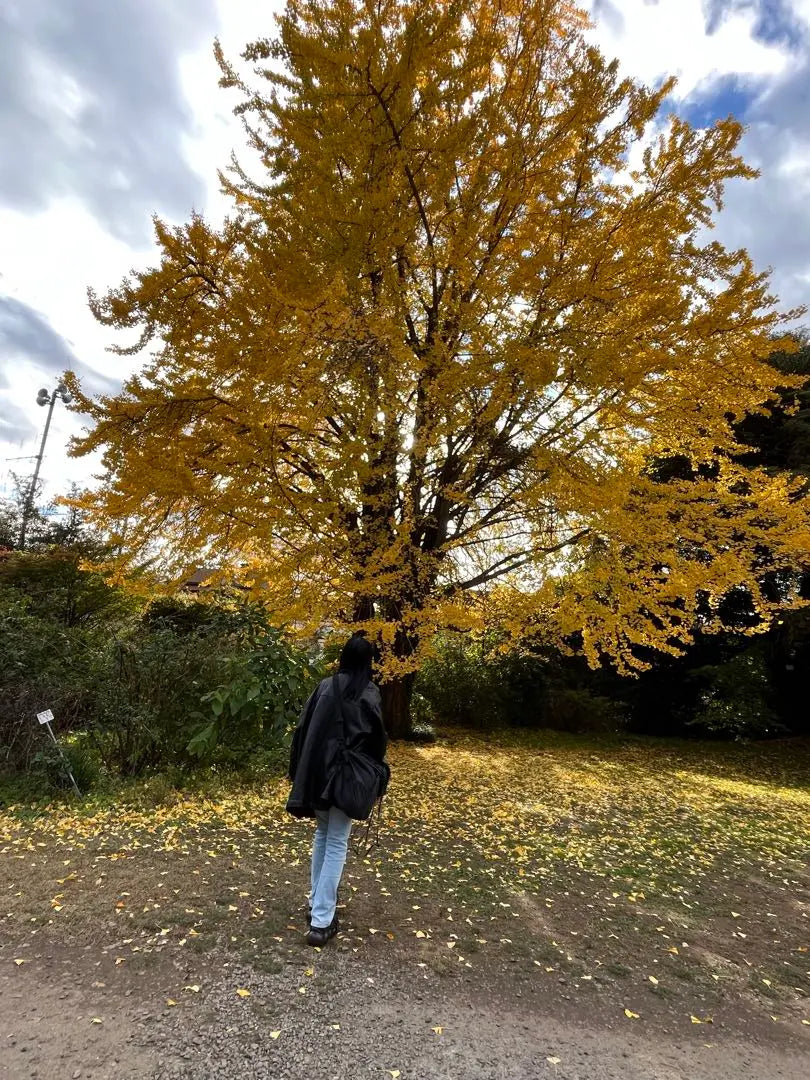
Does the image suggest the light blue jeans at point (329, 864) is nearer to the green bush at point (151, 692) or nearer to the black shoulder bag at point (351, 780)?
the black shoulder bag at point (351, 780)

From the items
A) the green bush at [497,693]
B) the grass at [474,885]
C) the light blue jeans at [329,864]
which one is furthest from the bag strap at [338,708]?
the green bush at [497,693]

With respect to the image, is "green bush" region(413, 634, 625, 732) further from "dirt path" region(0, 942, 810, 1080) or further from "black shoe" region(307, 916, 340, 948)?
"dirt path" region(0, 942, 810, 1080)

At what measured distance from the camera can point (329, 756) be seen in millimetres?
2730

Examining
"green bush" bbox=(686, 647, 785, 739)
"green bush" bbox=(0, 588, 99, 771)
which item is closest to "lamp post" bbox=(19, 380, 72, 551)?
"green bush" bbox=(0, 588, 99, 771)

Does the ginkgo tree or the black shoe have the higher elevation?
the ginkgo tree

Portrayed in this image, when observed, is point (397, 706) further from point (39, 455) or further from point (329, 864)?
point (39, 455)

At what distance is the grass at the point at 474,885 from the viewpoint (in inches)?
106

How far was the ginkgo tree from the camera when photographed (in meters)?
4.42

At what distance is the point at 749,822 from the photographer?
571cm

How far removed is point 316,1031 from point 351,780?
87 cm

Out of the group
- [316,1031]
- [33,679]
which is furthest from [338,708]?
[33,679]

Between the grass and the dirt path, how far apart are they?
16 cm

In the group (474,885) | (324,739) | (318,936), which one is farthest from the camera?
(474,885)

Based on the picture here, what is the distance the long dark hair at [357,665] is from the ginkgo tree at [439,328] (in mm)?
1918
